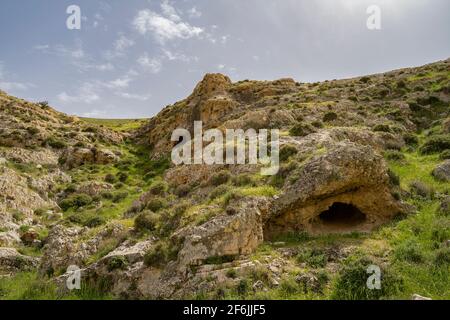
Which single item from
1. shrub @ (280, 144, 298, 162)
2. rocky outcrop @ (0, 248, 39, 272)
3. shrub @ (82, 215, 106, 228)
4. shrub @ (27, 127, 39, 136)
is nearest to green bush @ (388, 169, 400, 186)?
shrub @ (280, 144, 298, 162)

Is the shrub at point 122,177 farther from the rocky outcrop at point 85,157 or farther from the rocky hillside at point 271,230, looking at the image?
the rocky hillside at point 271,230

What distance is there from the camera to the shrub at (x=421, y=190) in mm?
20484

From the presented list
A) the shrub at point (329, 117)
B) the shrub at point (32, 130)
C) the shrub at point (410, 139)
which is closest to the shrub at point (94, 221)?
the shrub at point (329, 117)

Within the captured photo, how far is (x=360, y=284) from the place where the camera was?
12.6 m

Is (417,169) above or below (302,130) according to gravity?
below

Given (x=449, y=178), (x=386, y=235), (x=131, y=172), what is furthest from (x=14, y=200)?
(x=449, y=178)

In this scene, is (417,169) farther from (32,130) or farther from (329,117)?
(32,130)

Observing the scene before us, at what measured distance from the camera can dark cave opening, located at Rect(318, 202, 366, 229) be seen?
1886 cm

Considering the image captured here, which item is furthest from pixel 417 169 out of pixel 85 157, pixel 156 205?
pixel 85 157

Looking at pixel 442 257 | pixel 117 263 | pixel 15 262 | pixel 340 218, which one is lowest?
pixel 15 262

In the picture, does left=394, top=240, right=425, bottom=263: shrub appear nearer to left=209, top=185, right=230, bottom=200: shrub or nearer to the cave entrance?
the cave entrance

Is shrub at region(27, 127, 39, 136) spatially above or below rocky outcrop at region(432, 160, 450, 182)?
above

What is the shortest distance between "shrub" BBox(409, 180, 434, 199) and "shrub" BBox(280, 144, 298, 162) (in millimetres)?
6694

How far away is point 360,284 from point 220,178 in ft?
42.4
